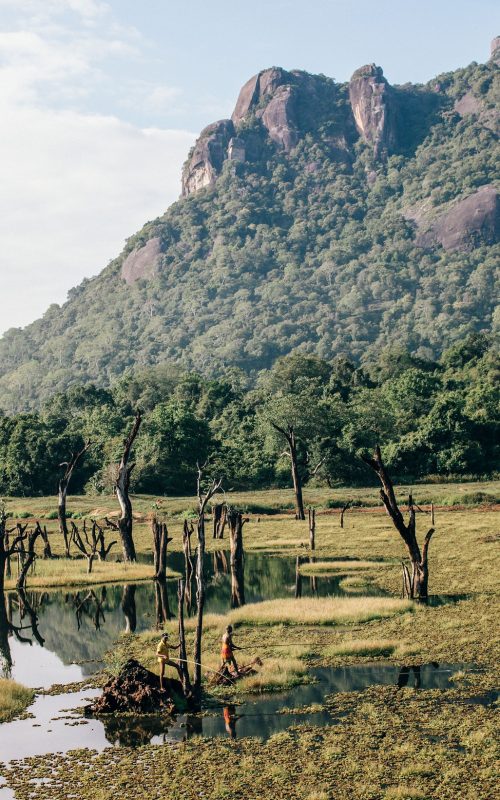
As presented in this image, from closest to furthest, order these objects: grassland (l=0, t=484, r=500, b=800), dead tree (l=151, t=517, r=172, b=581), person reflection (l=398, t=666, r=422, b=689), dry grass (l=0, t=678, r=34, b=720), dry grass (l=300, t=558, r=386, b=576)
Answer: grassland (l=0, t=484, r=500, b=800), dry grass (l=0, t=678, r=34, b=720), person reflection (l=398, t=666, r=422, b=689), dead tree (l=151, t=517, r=172, b=581), dry grass (l=300, t=558, r=386, b=576)

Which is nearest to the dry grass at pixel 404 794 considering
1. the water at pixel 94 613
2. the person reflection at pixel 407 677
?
the person reflection at pixel 407 677

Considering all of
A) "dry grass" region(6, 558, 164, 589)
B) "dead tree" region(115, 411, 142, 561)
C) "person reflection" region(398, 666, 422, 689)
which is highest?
"dead tree" region(115, 411, 142, 561)

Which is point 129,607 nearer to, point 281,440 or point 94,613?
point 94,613

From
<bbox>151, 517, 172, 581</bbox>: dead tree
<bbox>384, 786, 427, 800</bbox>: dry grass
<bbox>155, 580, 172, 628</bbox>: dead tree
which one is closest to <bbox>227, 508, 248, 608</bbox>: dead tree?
<bbox>155, 580, 172, 628</bbox>: dead tree

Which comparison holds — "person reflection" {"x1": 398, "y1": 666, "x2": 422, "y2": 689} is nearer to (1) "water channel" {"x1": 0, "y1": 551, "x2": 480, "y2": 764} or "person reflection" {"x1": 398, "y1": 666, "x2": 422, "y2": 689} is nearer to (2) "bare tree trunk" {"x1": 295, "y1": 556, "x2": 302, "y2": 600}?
(1) "water channel" {"x1": 0, "y1": 551, "x2": 480, "y2": 764}

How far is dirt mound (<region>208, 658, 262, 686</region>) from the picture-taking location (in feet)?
82.9

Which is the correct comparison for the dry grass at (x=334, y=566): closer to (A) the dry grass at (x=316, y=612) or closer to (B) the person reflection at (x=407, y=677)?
(A) the dry grass at (x=316, y=612)

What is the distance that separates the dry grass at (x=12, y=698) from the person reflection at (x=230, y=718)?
5.55 m

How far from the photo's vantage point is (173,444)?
3725 inches

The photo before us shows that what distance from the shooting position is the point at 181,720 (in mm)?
22391

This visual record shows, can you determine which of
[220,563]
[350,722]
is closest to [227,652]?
[350,722]

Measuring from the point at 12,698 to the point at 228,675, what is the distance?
19.2 feet

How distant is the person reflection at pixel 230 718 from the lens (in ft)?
70.2

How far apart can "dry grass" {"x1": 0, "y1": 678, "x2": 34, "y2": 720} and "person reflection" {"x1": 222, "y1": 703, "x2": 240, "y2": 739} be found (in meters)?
5.55
